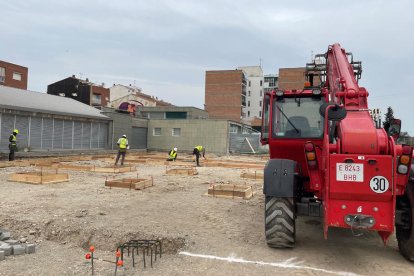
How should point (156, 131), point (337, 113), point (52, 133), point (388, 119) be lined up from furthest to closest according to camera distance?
point (156, 131) < point (52, 133) < point (388, 119) < point (337, 113)

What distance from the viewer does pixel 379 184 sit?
15.5ft

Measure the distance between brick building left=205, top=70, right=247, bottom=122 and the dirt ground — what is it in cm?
6606

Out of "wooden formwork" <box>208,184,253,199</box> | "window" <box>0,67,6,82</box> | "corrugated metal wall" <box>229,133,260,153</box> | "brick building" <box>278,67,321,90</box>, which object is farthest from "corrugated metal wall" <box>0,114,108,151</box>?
"brick building" <box>278,67,321,90</box>

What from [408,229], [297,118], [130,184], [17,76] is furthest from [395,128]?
[17,76]

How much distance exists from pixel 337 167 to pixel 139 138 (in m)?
31.0

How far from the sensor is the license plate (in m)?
4.76

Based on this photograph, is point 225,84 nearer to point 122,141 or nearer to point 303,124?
point 122,141

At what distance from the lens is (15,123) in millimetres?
20422

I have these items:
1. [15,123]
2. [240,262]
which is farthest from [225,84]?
[240,262]

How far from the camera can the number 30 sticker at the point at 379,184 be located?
4.71 metres

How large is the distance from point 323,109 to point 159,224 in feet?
12.6

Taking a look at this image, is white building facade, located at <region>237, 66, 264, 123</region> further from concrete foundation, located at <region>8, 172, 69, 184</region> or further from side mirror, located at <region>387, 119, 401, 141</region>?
side mirror, located at <region>387, 119, 401, 141</region>

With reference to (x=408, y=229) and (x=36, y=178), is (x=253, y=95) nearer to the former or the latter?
(x=36, y=178)

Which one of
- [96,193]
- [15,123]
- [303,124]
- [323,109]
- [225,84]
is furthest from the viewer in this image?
[225,84]
